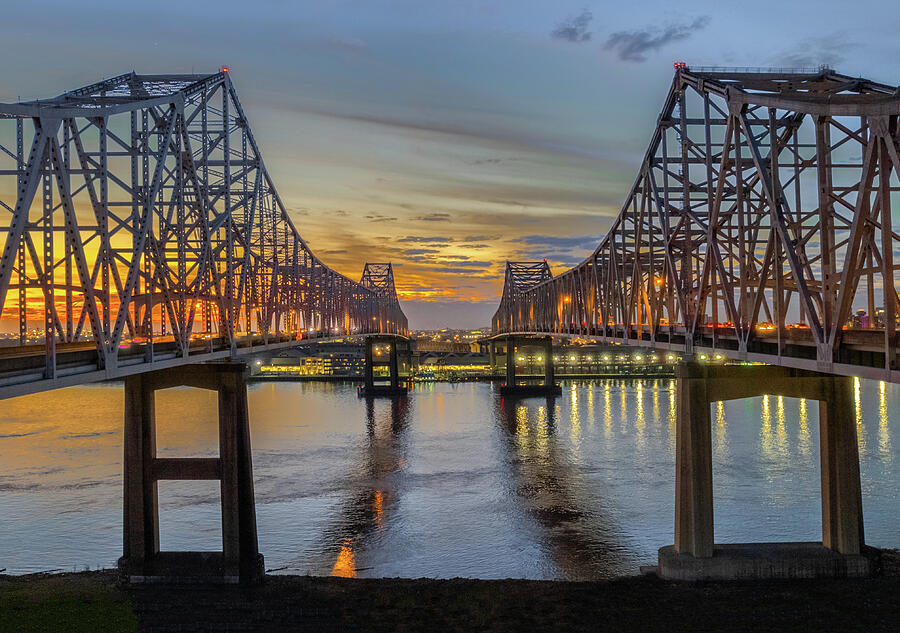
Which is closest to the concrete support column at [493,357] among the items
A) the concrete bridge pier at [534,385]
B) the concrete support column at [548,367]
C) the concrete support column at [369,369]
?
the concrete bridge pier at [534,385]

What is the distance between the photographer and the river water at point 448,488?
40312mm

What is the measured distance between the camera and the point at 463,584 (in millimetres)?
31453

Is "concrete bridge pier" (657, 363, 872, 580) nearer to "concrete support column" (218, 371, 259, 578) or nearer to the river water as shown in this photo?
the river water

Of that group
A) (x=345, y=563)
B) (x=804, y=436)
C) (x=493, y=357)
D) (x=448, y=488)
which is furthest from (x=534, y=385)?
(x=345, y=563)

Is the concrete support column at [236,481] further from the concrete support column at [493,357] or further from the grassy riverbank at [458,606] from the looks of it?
the concrete support column at [493,357]

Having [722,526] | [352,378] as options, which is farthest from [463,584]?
[352,378]

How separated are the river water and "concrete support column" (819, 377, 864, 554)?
897 centimetres

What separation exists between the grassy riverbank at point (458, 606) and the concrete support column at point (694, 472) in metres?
1.97

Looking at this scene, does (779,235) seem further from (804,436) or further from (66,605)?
(804,436)

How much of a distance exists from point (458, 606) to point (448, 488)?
28853mm

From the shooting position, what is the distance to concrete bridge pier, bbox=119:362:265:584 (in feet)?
110

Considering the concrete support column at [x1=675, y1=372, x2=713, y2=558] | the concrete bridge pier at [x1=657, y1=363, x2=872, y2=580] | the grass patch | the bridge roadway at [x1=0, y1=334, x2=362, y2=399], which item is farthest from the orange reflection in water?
the concrete support column at [x1=675, y1=372, x2=713, y2=558]

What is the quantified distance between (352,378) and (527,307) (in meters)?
59.8

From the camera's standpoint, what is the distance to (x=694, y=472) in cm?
3247
